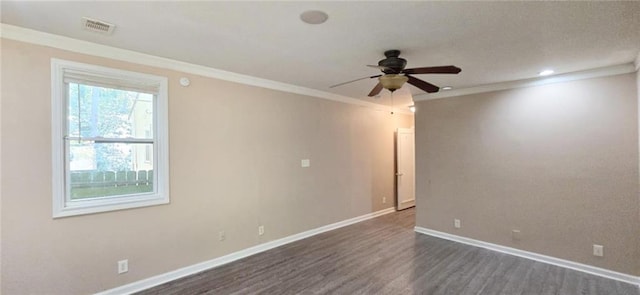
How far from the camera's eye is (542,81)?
12.7ft

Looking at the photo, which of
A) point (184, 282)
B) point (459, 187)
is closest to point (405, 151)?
point (459, 187)

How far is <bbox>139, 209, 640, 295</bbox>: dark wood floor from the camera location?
10.2ft

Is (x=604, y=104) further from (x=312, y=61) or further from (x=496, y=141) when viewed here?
(x=312, y=61)

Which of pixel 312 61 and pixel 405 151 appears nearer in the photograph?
pixel 312 61

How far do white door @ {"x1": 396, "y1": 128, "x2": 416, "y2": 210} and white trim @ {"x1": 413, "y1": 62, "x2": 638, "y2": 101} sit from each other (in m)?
1.75

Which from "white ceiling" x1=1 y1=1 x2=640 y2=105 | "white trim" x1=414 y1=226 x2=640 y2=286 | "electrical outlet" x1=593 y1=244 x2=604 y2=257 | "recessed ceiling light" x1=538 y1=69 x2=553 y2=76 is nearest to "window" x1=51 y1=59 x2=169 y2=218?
"white ceiling" x1=1 y1=1 x2=640 y2=105

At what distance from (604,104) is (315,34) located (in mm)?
3471

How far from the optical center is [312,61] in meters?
3.29

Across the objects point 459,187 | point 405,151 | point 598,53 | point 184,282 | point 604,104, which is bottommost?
point 184,282

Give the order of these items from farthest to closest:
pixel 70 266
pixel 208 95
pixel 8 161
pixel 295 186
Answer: pixel 295 186, pixel 208 95, pixel 70 266, pixel 8 161

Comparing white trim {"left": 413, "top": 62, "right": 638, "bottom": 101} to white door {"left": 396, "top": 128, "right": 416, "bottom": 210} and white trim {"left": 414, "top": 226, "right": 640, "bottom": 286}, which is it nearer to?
white door {"left": 396, "top": 128, "right": 416, "bottom": 210}

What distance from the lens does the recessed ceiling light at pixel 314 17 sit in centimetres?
212

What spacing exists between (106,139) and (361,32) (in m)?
2.63

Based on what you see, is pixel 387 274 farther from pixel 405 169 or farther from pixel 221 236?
pixel 405 169
